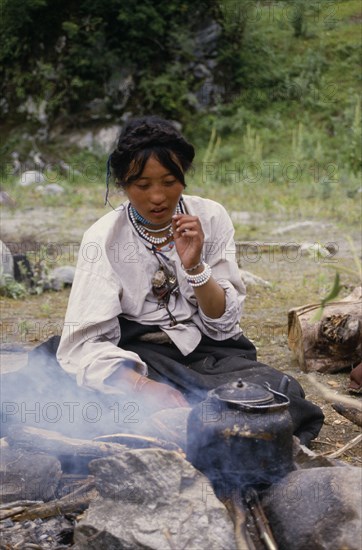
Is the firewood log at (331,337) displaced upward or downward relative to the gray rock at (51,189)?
upward

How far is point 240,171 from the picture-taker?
1302 centimetres

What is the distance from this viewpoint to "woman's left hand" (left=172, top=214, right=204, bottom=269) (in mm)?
2908

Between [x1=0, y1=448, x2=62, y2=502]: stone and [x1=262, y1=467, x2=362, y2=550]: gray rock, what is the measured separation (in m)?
0.75

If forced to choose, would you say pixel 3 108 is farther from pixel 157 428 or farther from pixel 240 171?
pixel 157 428

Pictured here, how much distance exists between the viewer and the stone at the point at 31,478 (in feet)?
8.58

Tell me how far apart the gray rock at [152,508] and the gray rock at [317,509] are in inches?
7.3

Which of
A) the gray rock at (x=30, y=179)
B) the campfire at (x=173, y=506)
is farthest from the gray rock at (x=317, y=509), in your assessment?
the gray rock at (x=30, y=179)

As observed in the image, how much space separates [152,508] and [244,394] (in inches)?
17.3

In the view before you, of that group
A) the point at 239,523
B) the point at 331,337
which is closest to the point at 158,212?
the point at 239,523

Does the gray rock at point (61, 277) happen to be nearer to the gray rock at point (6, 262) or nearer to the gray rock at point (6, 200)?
the gray rock at point (6, 262)

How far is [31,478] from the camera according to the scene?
2621mm

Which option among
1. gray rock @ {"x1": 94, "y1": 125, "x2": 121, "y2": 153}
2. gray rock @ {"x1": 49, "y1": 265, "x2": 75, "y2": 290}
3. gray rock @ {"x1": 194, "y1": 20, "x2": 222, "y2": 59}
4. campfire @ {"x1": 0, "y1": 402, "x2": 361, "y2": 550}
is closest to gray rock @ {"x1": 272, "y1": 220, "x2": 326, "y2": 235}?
gray rock @ {"x1": 49, "y1": 265, "x2": 75, "y2": 290}

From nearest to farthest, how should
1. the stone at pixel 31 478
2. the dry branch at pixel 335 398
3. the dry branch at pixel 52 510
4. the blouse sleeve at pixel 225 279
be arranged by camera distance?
the dry branch at pixel 335 398 → the dry branch at pixel 52 510 → the stone at pixel 31 478 → the blouse sleeve at pixel 225 279

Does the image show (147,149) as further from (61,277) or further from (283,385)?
(61,277)
